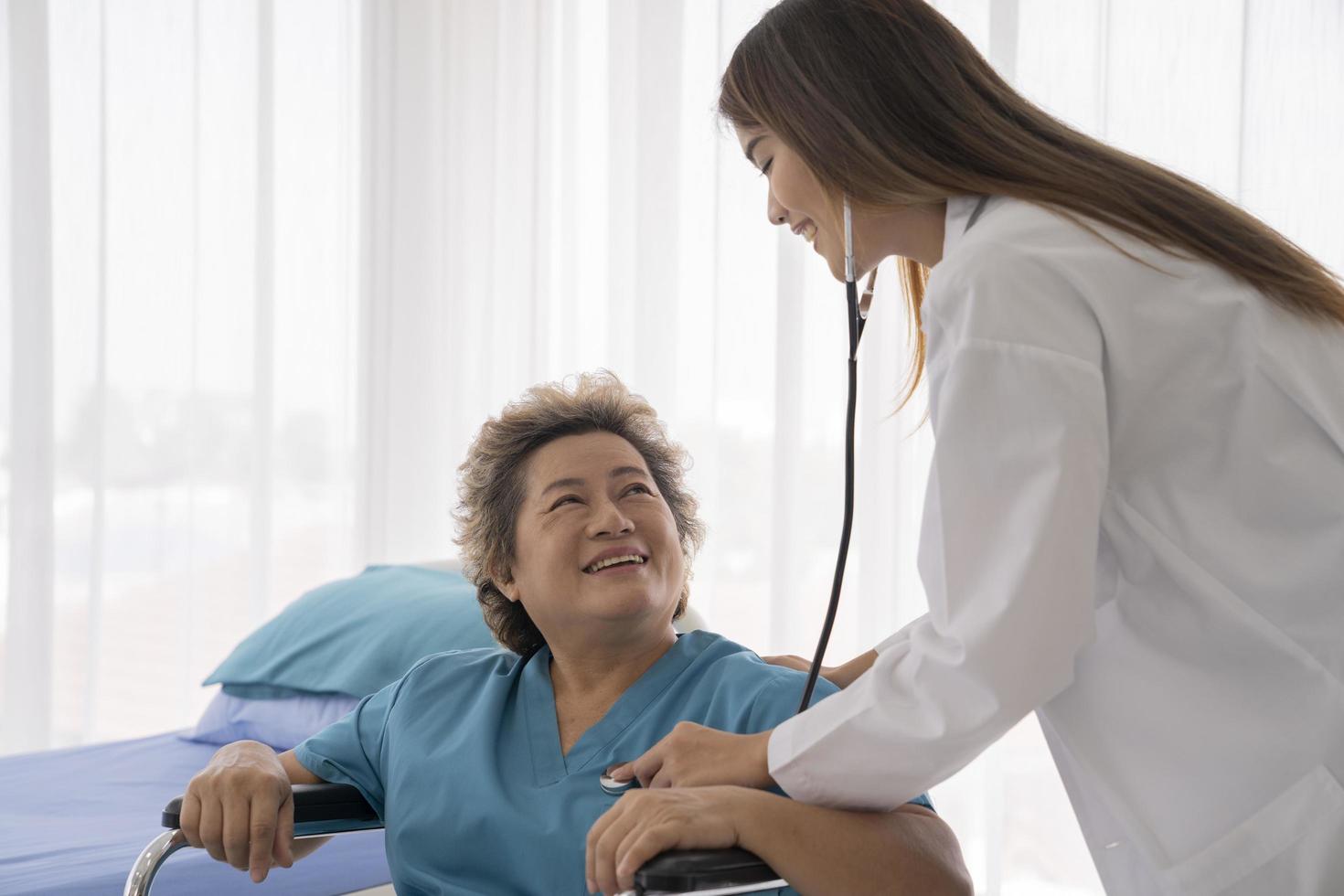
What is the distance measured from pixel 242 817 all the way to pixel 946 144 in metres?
1.01

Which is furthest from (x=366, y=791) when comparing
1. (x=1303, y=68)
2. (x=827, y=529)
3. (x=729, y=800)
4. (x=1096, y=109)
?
(x=1303, y=68)

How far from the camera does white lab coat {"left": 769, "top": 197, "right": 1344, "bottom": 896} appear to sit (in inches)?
36.1

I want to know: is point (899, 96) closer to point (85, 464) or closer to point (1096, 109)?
point (1096, 109)

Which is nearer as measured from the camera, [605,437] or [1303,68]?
[605,437]

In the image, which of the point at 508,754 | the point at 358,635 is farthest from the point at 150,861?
the point at 358,635

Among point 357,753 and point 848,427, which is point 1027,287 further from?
point 357,753

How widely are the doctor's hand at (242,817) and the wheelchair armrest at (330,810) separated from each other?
19mm

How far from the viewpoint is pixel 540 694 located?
4.86 ft

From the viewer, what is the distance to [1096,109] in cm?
211

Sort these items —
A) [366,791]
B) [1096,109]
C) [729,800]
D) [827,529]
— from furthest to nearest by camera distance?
[827,529], [1096,109], [366,791], [729,800]

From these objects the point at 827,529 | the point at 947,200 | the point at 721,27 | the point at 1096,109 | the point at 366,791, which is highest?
the point at 721,27

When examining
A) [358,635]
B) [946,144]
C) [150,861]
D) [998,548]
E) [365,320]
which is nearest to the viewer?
[998,548]

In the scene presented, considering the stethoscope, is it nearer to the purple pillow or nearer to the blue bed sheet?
the blue bed sheet

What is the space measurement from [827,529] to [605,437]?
105 centimetres
